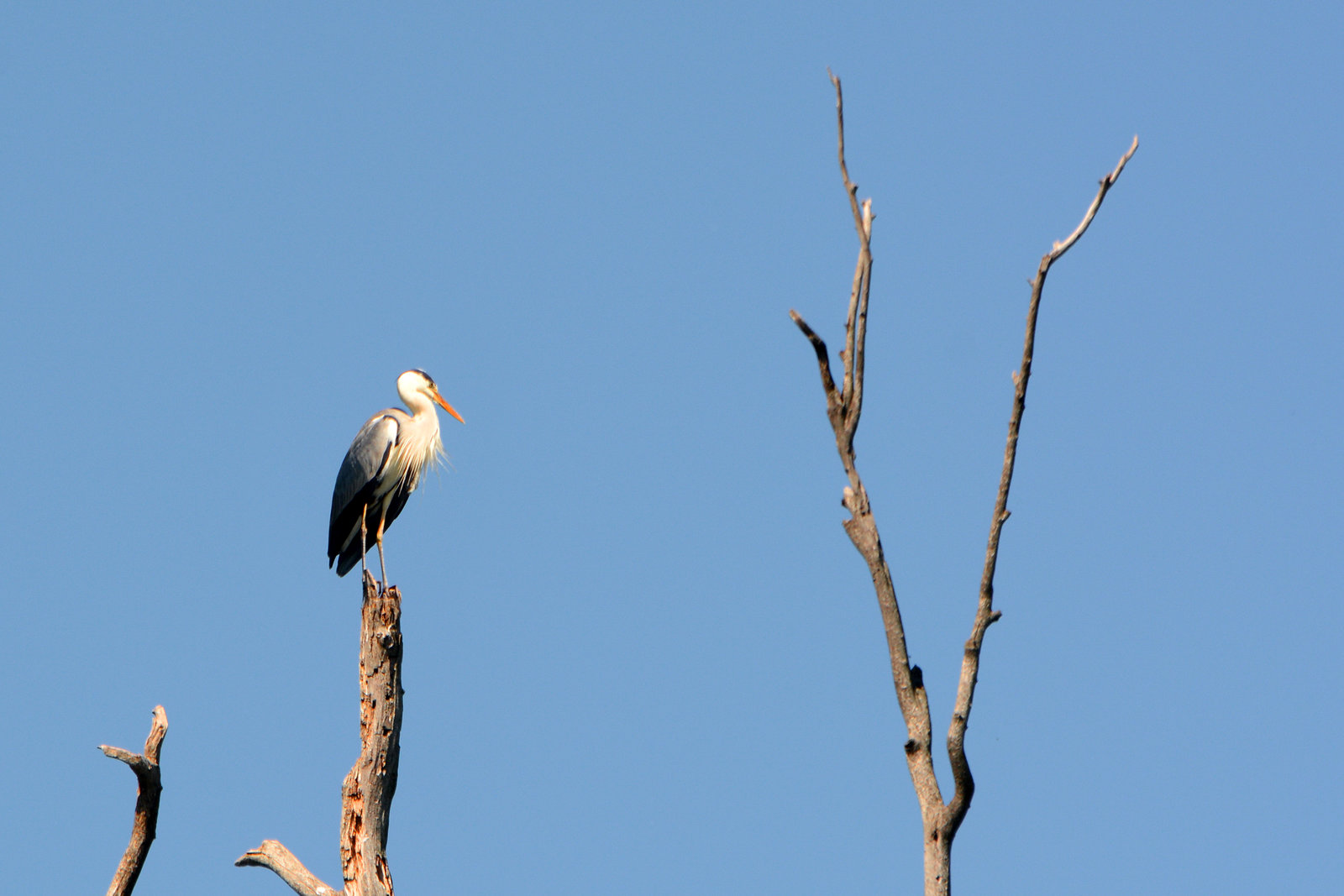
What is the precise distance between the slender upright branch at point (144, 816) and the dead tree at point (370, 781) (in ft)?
2.11

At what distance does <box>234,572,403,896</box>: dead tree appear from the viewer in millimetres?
6641

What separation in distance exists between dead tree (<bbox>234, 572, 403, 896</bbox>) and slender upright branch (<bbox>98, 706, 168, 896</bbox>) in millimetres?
A: 644

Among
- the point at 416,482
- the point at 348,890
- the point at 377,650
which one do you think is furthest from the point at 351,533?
the point at 348,890

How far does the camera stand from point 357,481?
10.3m

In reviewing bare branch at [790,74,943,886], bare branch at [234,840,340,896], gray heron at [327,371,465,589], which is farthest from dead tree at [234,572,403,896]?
bare branch at [790,74,943,886]

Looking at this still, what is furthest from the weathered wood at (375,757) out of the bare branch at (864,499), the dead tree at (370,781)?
the bare branch at (864,499)

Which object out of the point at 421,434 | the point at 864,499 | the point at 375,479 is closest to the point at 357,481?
the point at 375,479

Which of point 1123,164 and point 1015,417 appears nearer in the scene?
point 1015,417

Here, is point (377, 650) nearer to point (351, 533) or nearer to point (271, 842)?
point (271, 842)

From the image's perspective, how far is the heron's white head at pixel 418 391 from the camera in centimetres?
1096

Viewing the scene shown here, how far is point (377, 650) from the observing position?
713 centimetres

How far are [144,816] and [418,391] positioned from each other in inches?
206

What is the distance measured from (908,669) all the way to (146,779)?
366 cm

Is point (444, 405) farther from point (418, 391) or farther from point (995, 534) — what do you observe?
point (995, 534)
